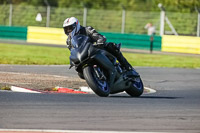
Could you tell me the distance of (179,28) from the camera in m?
32.9

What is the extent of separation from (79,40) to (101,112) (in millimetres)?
2172

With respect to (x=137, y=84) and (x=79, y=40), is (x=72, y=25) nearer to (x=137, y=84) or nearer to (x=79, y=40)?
(x=79, y=40)

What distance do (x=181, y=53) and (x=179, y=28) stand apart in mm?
1880

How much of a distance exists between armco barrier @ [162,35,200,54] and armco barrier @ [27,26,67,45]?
19.7 ft

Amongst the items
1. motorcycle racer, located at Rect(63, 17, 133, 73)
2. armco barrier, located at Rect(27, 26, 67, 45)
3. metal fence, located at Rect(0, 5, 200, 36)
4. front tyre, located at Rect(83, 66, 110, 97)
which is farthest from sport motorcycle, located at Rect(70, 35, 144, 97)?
armco barrier, located at Rect(27, 26, 67, 45)

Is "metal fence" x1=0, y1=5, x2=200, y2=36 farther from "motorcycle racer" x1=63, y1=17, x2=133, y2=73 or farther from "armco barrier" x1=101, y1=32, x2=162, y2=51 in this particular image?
"motorcycle racer" x1=63, y1=17, x2=133, y2=73

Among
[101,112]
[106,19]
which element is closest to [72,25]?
[101,112]

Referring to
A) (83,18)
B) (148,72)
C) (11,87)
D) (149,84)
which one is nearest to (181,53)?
(83,18)

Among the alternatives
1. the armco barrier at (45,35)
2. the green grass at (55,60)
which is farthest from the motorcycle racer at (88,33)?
the armco barrier at (45,35)

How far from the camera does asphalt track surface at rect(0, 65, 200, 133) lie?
7.47 m

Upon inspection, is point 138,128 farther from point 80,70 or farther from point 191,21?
point 191,21

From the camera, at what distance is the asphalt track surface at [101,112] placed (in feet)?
24.5

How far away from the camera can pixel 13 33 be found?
36250mm

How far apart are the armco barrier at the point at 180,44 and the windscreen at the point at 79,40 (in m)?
21.2
